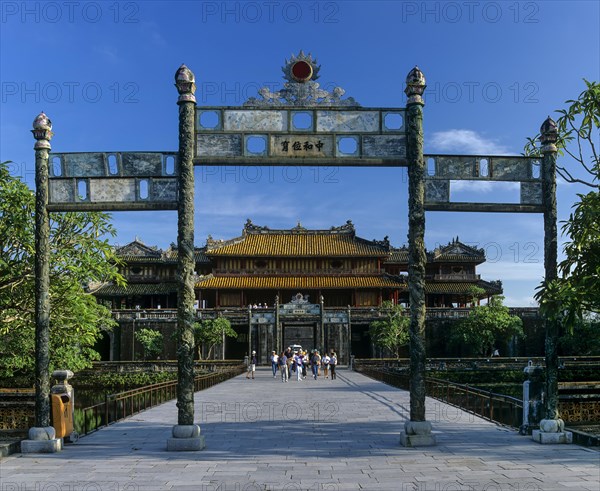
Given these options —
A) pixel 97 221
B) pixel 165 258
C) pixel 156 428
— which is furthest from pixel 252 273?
pixel 156 428

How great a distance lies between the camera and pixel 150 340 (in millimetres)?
48219

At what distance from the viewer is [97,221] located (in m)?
17.4

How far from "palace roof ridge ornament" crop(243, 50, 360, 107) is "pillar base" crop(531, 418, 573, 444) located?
21.7 feet

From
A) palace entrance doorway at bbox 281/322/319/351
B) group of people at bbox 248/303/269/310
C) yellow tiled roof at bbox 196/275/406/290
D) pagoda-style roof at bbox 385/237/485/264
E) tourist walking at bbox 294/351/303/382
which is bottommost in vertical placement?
palace entrance doorway at bbox 281/322/319/351

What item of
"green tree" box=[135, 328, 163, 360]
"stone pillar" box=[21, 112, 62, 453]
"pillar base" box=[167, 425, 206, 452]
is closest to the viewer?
"pillar base" box=[167, 425, 206, 452]

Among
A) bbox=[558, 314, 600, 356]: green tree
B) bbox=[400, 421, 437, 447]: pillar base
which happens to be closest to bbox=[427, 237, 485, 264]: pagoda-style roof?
bbox=[558, 314, 600, 356]: green tree

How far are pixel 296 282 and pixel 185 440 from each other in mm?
45841

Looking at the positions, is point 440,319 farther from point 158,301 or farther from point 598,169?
point 598,169

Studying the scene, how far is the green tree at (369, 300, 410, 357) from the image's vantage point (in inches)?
1820

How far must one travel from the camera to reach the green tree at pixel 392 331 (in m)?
46.2

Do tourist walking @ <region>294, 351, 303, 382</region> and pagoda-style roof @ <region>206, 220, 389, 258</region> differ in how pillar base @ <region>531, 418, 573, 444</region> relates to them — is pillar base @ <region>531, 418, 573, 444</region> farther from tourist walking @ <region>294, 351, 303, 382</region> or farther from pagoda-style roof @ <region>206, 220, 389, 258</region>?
pagoda-style roof @ <region>206, 220, 389, 258</region>

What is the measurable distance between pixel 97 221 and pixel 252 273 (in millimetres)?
39686

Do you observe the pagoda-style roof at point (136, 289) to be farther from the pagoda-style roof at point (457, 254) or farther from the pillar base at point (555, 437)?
the pillar base at point (555, 437)

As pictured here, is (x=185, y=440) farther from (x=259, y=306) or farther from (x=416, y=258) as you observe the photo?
(x=259, y=306)
